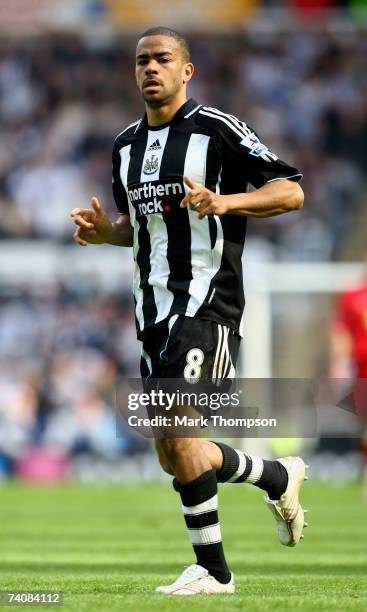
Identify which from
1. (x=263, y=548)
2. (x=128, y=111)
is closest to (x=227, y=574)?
(x=263, y=548)

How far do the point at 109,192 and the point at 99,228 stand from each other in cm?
1473

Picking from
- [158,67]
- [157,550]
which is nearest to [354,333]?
[157,550]

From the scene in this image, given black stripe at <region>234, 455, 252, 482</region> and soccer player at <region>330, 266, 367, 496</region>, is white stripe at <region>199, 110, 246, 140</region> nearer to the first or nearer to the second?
black stripe at <region>234, 455, 252, 482</region>

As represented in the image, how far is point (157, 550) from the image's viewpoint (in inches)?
338

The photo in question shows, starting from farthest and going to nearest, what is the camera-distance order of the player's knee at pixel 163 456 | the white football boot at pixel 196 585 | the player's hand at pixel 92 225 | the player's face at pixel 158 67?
the player's hand at pixel 92 225 < the player's face at pixel 158 67 < the player's knee at pixel 163 456 < the white football boot at pixel 196 585

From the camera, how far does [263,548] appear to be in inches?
344

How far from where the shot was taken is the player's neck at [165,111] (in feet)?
19.3

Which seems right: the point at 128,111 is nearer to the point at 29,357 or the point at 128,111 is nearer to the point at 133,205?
the point at 29,357

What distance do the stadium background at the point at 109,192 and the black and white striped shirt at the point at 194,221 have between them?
1032 centimetres

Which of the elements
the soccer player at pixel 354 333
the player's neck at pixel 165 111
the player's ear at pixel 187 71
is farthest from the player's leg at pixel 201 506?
the soccer player at pixel 354 333

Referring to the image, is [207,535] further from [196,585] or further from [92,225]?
[92,225]

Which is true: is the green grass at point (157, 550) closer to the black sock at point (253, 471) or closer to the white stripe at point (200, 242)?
the black sock at point (253, 471)

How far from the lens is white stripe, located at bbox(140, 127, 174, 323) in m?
5.73

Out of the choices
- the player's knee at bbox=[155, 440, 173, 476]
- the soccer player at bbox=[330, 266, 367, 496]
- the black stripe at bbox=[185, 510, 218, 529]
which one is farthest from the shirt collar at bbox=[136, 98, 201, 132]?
the soccer player at bbox=[330, 266, 367, 496]
